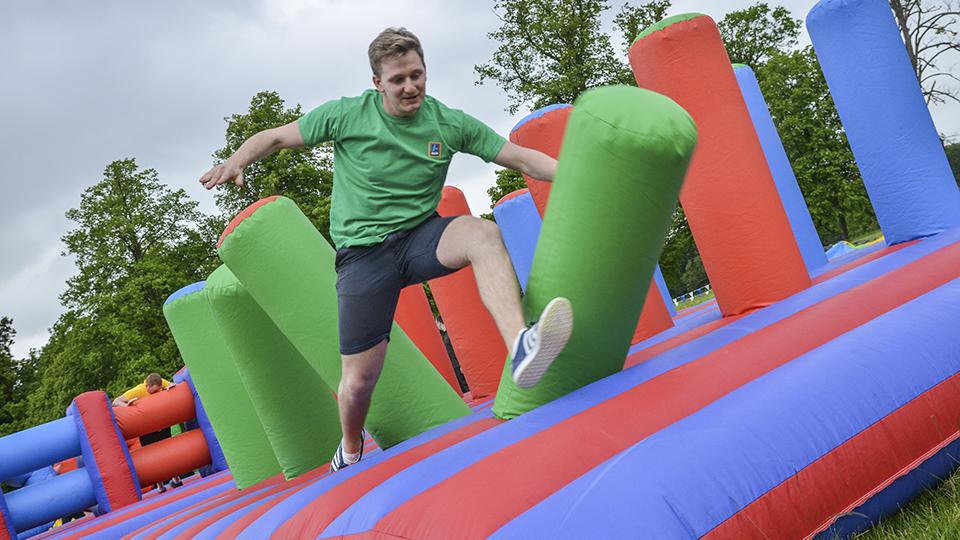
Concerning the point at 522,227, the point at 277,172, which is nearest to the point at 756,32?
the point at 277,172

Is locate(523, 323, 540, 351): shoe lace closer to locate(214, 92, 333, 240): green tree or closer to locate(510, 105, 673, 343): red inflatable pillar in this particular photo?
locate(510, 105, 673, 343): red inflatable pillar

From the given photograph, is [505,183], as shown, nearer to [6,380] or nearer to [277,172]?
[277,172]

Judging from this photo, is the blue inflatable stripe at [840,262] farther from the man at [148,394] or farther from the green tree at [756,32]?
the green tree at [756,32]

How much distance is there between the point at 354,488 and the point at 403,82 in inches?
51.8

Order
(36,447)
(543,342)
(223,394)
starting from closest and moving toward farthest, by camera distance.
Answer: (543,342) < (223,394) < (36,447)

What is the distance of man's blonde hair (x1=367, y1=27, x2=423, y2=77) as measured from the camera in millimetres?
2686

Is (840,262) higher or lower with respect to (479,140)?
lower

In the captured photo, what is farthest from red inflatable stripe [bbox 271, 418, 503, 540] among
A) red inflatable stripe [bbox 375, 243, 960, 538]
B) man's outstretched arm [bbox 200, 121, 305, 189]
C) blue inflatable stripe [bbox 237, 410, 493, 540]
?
man's outstretched arm [bbox 200, 121, 305, 189]

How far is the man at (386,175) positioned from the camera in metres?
2.73

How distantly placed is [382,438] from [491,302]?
119 cm

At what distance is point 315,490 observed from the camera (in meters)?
2.68

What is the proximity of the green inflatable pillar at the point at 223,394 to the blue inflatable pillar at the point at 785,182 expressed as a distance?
3.21 m

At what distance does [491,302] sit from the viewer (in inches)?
98.6

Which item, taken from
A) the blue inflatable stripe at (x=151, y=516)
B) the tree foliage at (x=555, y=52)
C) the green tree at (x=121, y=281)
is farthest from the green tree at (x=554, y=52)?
the blue inflatable stripe at (x=151, y=516)
